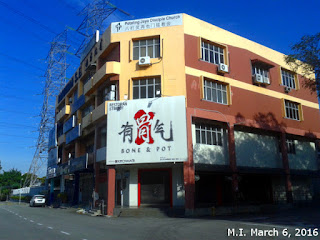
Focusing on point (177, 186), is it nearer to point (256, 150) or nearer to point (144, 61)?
point (256, 150)

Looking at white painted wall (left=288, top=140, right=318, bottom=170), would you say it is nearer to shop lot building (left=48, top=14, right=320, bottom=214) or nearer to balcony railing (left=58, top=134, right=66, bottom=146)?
shop lot building (left=48, top=14, right=320, bottom=214)

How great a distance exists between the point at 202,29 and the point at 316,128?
53.6ft

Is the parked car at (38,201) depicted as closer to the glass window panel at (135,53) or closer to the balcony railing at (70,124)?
the balcony railing at (70,124)

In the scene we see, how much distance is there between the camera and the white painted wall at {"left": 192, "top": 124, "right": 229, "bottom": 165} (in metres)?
21.6

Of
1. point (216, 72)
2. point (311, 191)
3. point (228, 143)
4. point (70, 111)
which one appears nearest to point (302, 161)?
point (311, 191)

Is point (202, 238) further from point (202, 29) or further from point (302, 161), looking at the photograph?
point (302, 161)

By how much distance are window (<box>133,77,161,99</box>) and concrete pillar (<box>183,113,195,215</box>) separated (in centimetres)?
351

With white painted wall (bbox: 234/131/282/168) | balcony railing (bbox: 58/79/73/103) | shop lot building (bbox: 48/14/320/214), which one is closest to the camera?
shop lot building (bbox: 48/14/320/214)

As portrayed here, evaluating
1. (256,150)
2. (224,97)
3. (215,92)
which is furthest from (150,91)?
(256,150)

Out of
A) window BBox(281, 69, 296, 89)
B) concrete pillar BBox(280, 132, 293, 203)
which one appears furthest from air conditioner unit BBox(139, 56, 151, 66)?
window BBox(281, 69, 296, 89)

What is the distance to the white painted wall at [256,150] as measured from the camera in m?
24.4

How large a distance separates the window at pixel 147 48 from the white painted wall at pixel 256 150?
9220 millimetres

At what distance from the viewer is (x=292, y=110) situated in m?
28.6

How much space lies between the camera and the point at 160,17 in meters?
22.7
